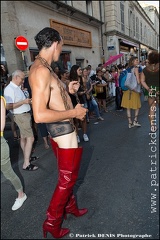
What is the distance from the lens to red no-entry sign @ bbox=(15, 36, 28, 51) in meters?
6.67

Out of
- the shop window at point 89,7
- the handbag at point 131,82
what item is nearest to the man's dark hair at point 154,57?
the handbag at point 131,82

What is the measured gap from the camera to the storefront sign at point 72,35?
314 inches

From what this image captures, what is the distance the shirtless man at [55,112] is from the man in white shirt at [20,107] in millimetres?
1057

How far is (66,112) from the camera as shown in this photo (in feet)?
4.44

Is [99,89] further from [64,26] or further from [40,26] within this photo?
[64,26]

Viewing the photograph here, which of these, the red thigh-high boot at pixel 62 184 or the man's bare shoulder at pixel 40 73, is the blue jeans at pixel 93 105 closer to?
the red thigh-high boot at pixel 62 184

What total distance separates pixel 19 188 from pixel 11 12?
6920 mm

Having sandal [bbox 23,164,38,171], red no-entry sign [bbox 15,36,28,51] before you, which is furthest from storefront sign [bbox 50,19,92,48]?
sandal [bbox 23,164,38,171]

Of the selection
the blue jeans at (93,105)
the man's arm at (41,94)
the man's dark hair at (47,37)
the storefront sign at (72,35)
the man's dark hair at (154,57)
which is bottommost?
the blue jeans at (93,105)

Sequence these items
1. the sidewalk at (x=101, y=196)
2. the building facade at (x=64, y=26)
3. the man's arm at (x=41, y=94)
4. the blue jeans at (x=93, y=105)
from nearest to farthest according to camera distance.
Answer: the man's arm at (x=41, y=94), the sidewalk at (x=101, y=196), the building facade at (x=64, y=26), the blue jeans at (x=93, y=105)

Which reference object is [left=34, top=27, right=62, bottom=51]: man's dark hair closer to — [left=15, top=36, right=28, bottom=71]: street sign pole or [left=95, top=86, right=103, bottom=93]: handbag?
[left=95, top=86, right=103, bottom=93]: handbag

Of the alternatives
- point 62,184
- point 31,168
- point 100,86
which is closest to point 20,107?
point 31,168

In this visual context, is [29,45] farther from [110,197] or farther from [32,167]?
[110,197]

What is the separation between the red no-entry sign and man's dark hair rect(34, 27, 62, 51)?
6217mm
